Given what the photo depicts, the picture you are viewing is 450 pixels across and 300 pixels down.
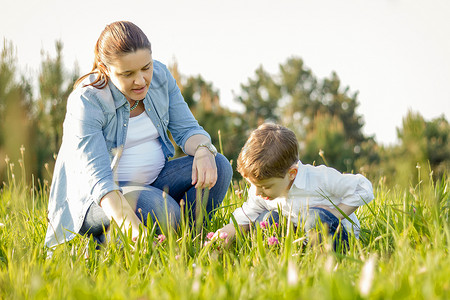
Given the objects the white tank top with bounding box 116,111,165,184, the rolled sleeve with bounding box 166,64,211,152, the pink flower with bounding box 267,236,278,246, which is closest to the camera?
the pink flower with bounding box 267,236,278,246

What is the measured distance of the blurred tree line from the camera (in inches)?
210

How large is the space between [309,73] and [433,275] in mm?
35175

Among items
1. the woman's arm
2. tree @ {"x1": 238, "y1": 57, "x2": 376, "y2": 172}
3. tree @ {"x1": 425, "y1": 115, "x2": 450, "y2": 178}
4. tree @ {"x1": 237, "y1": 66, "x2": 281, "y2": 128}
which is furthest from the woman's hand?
tree @ {"x1": 237, "y1": 66, "x2": 281, "y2": 128}

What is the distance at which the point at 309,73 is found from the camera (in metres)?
35.7

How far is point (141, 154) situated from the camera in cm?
298

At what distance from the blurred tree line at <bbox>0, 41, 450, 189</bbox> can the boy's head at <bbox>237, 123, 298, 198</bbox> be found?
1.65 ft

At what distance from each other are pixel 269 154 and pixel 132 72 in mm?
868

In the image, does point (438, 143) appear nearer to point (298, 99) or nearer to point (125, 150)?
point (125, 150)

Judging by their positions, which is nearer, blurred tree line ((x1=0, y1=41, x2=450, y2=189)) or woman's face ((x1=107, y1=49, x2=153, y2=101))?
woman's face ((x1=107, y1=49, x2=153, y2=101))

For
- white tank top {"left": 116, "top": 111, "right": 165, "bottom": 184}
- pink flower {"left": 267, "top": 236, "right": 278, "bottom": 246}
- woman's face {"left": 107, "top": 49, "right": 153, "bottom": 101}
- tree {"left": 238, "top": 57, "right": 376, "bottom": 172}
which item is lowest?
tree {"left": 238, "top": 57, "right": 376, "bottom": 172}

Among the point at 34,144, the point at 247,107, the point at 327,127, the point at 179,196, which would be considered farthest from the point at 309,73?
the point at 179,196

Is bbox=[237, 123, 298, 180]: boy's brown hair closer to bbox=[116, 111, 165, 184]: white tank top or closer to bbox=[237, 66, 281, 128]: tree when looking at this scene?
bbox=[116, 111, 165, 184]: white tank top

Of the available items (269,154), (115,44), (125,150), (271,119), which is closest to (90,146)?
(125,150)

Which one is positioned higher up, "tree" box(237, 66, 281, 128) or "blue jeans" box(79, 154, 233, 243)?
"blue jeans" box(79, 154, 233, 243)
